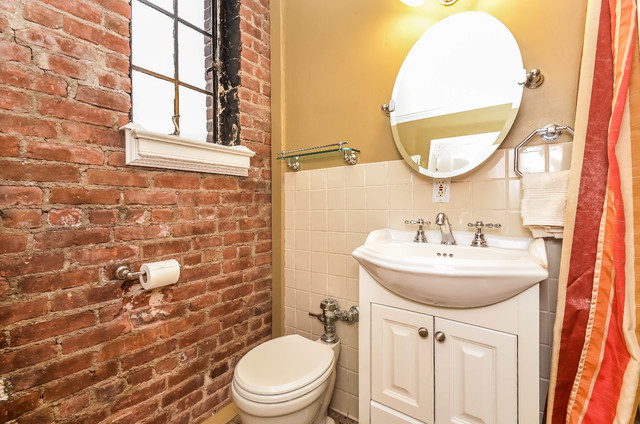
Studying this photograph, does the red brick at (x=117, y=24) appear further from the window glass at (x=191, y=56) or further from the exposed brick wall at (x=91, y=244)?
the window glass at (x=191, y=56)

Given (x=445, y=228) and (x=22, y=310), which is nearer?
(x=22, y=310)

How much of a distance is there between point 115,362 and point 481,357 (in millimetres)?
1262

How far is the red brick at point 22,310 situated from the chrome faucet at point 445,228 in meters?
1.38

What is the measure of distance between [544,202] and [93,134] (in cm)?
154

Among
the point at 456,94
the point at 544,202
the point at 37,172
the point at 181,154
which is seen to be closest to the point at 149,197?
the point at 181,154

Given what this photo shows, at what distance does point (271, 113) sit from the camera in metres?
1.75

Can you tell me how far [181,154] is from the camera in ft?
4.08

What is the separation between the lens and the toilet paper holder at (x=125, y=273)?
3.59ft

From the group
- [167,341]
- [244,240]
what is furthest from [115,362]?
[244,240]

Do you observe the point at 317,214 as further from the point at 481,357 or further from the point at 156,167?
the point at 481,357

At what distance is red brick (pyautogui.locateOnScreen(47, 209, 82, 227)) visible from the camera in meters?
0.96

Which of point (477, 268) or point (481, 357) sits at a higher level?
point (477, 268)

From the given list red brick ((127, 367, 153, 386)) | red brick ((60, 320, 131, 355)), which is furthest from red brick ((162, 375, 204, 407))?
red brick ((60, 320, 131, 355))

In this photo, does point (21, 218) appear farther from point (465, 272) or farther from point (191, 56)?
point (465, 272)
